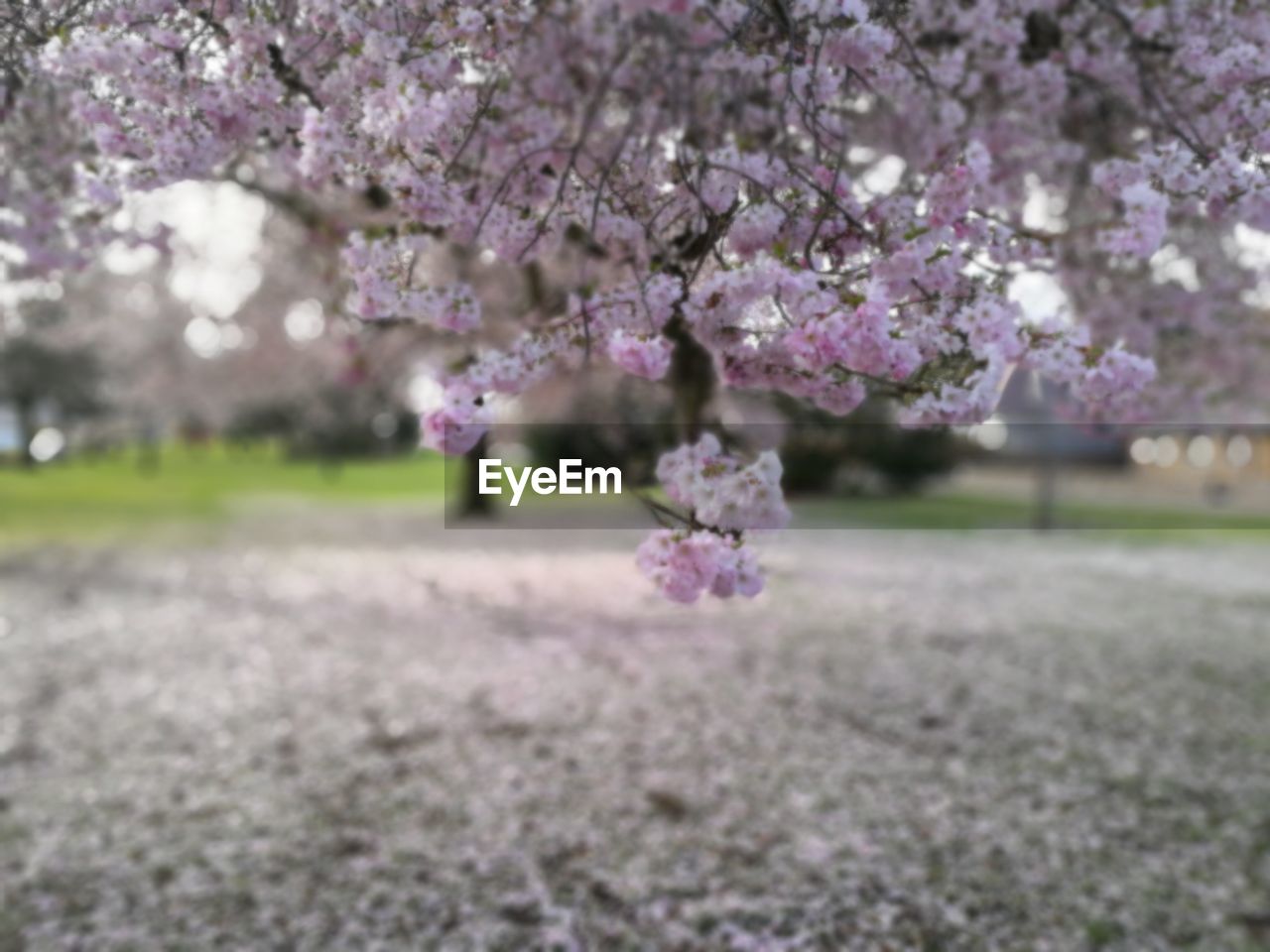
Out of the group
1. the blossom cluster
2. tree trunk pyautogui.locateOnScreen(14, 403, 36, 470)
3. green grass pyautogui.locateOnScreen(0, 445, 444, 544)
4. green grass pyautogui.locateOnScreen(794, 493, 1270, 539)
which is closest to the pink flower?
the blossom cluster

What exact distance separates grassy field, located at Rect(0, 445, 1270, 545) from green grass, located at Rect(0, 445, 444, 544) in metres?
0.03

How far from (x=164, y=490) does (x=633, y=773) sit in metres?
27.2

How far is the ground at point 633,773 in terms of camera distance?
3.97 m

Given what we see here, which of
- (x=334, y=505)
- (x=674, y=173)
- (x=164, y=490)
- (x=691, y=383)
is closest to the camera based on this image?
(x=674, y=173)

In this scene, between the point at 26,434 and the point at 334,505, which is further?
the point at 26,434

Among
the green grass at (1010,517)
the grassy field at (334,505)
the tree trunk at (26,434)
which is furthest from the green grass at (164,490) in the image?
the green grass at (1010,517)

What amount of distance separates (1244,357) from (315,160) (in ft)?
20.7

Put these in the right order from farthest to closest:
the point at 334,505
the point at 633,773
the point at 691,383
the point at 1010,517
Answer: the point at 334,505, the point at 1010,517, the point at 691,383, the point at 633,773

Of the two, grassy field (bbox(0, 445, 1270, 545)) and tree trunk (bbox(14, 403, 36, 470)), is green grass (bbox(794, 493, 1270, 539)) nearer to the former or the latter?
grassy field (bbox(0, 445, 1270, 545))

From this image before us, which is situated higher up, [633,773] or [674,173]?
[674,173]

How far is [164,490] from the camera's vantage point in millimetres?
28734

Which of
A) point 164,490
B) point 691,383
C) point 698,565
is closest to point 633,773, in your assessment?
point 691,383

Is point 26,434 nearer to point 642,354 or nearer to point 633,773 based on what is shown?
point 633,773

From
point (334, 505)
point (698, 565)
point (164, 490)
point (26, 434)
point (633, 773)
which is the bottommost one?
point (633, 773)
